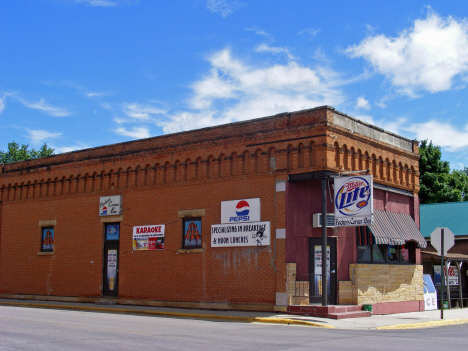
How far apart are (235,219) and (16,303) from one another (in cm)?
1106

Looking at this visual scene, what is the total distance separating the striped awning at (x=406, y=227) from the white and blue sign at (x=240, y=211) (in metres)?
5.86

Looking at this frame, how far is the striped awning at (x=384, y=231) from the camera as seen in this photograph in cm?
1988

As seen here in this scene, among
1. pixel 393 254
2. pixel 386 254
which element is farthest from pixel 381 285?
pixel 393 254

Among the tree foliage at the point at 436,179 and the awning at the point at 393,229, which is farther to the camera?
the tree foliage at the point at 436,179

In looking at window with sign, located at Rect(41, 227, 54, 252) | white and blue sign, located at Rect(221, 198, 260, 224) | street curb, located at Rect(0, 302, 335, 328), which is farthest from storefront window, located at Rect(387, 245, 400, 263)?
window with sign, located at Rect(41, 227, 54, 252)

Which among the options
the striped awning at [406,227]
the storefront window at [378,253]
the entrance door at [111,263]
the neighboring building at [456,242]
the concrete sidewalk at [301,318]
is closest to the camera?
the concrete sidewalk at [301,318]

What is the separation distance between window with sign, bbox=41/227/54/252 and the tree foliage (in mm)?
29448

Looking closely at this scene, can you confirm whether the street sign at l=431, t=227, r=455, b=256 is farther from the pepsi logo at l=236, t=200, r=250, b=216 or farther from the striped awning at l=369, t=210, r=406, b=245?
the pepsi logo at l=236, t=200, r=250, b=216

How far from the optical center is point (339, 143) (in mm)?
19469

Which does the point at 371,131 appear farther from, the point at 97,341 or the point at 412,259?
the point at 97,341

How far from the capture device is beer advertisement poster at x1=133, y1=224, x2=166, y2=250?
2227 cm

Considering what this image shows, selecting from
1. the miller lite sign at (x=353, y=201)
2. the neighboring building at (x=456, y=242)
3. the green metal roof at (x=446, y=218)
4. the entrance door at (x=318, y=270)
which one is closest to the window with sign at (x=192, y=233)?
the entrance door at (x=318, y=270)

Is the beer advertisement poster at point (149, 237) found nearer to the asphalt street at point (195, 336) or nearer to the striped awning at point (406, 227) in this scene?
the asphalt street at point (195, 336)

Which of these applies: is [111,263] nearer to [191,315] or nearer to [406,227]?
[191,315]
